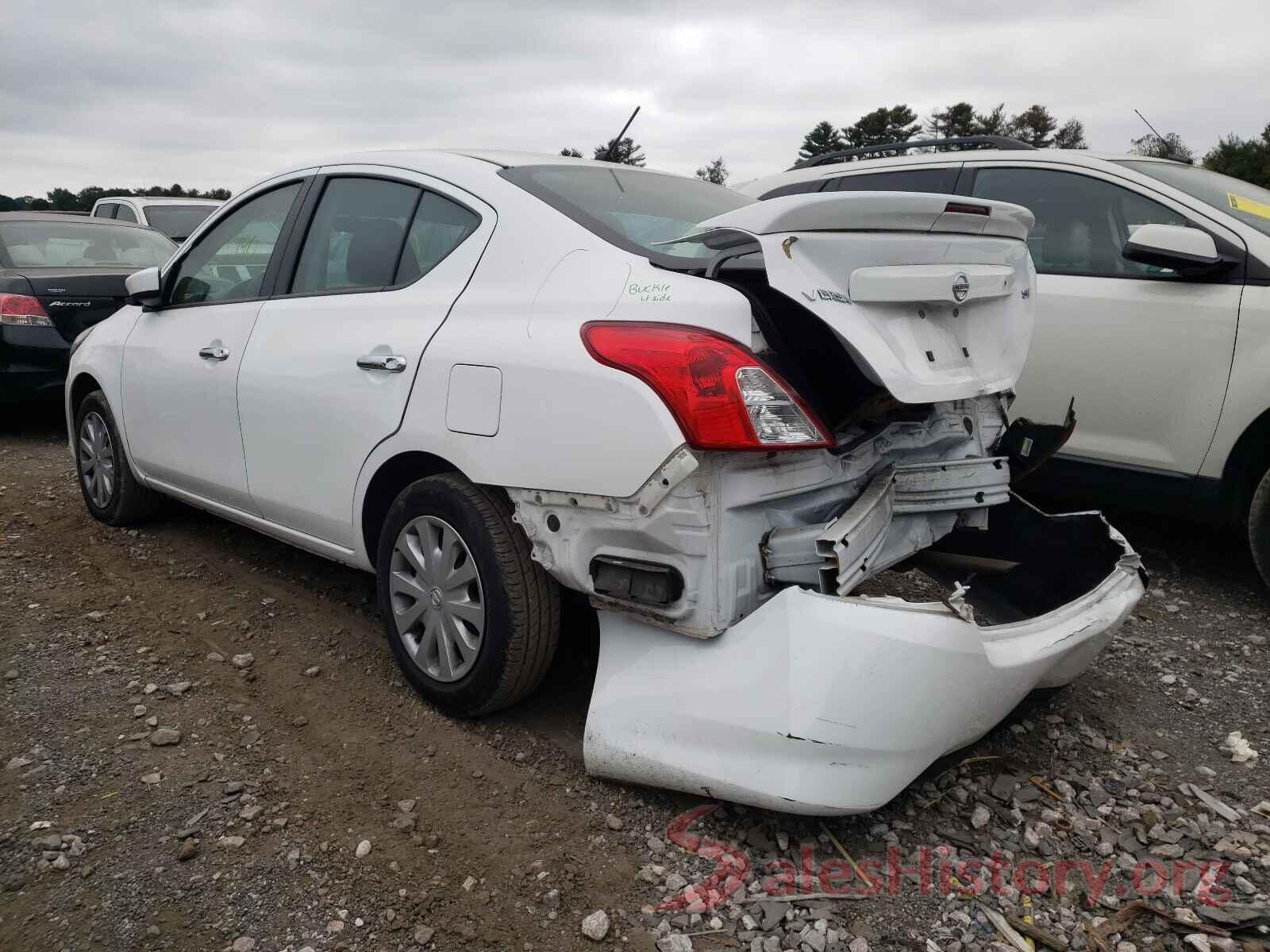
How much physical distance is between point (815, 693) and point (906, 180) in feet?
11.3

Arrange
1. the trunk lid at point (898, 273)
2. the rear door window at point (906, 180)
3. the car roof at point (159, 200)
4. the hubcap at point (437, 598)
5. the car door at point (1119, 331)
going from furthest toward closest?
the car roof at point (159, 200) < the rear door window at point (906, 180) < the car door at point (1119, 331) < the hubcap at point (437, 598) < the trunk lid at point (898, 273)

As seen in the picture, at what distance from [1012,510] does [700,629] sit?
1.36m

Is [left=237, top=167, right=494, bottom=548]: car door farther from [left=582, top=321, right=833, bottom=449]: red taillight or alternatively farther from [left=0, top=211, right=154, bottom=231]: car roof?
[left=0, top=211, right=154, bottom=231]: car roof

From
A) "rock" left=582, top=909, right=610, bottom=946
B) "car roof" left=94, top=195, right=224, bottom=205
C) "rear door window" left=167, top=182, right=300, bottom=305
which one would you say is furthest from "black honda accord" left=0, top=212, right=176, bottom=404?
"rock" left=582, top=909, right=610, bottom=946

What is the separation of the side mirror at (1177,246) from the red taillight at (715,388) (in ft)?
6.95

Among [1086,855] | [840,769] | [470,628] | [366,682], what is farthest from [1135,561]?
[366,682]

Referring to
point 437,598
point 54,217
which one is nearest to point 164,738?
point 437,598

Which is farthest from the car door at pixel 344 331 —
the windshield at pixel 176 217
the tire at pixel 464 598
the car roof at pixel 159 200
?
the car roof at pixel 159 200

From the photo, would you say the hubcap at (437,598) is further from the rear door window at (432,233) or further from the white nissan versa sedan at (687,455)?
the rear door window at (432,233)

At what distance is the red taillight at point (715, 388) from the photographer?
216 cm

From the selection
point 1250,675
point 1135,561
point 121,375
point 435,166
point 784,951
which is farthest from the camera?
point 121,375

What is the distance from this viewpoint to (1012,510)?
3.08 m

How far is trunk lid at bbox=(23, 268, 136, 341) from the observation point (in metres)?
6.83

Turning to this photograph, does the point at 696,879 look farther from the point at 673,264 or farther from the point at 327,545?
the point at 327,545
